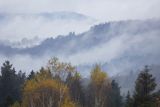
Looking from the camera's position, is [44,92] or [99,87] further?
[99,87]

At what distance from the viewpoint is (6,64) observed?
387 feet

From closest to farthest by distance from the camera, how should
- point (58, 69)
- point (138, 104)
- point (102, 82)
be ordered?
1. point (138, 104)
2. point (58, 69)
3. point (102, 82)

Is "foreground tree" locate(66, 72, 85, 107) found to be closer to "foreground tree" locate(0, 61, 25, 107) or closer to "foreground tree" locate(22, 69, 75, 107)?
"foreground tree" locate(22, 69, 75, 107)

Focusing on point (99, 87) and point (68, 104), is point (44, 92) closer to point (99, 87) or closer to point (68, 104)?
point (68, 104)

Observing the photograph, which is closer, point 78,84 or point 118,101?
point 78,84

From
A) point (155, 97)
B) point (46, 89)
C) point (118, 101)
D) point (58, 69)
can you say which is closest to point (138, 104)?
point (155, 97)

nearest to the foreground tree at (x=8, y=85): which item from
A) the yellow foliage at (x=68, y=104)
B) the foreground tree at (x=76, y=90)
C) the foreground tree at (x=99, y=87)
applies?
the foreground tree at (x=76, y=90)

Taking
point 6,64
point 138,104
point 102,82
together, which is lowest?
point 138,104

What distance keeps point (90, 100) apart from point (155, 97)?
41512 mm

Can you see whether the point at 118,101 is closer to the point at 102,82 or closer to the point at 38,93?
the point at 102,82

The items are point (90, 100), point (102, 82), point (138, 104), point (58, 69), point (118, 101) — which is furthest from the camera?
point (118, 101)

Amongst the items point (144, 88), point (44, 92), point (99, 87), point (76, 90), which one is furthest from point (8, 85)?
point (144, 88)

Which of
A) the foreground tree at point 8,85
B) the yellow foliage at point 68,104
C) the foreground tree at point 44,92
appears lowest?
the yellow foliage at point 68,104

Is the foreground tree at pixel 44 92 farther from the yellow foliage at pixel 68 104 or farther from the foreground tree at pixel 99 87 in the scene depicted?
the foreground tree at pixel 99 87
